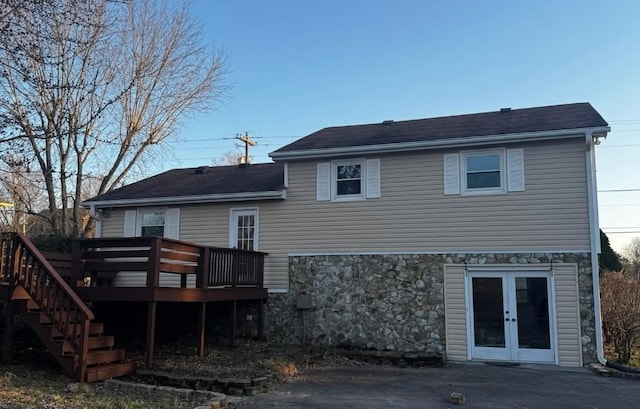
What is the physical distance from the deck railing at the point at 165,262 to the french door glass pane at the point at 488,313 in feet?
17.0

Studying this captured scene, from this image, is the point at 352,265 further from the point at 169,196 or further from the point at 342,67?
the point at 342,67

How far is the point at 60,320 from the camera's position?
26.4 feet

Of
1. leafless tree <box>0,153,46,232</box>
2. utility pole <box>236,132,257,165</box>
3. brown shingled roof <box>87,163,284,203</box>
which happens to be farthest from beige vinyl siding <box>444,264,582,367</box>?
utility pole <box>236,132,257,165</box>

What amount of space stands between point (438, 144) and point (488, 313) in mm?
Answer: 3861

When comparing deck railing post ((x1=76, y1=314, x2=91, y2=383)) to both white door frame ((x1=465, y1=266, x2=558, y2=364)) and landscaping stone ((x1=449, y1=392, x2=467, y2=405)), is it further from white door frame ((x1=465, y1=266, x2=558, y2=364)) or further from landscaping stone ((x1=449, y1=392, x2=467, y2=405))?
white door frame ((x1=465, y1=266, x2=558, y2=364))

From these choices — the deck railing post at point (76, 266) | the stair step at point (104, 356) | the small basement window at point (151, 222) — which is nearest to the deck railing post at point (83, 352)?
the stair step at point (104, 356)

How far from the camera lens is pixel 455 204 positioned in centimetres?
1132

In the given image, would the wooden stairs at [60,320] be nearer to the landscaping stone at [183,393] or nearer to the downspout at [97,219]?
the landscaping stone at [183,393]

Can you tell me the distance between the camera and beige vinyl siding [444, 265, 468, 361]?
35.7 ft

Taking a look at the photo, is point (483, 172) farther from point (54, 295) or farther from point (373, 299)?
point (54, 295)

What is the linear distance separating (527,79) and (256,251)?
8.68m

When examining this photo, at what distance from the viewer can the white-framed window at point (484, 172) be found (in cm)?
1094

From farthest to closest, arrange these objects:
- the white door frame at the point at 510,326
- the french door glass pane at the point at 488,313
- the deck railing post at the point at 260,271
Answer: the deck railing post at the point at 260,271
the french door glass pane at the point at 488,313
the white door frame at the point at 510,326

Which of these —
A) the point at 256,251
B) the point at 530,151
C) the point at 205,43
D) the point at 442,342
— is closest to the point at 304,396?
the point at 442,342
